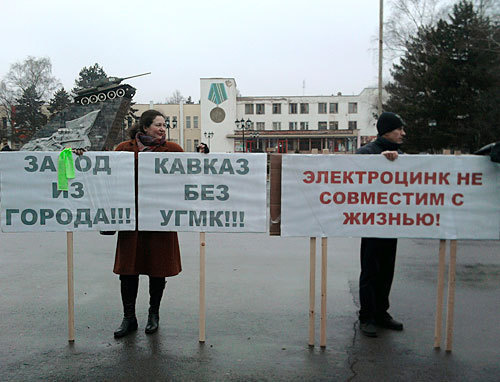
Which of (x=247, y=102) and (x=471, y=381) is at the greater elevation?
(x=247, y=102)

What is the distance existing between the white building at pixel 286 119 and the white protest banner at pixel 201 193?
71312mm

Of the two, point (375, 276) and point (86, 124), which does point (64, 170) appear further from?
point (86, 124)

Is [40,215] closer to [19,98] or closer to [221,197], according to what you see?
[221,197]

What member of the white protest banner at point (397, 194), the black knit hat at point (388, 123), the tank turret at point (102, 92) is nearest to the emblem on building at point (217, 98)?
the tank turret at point (102, 92)

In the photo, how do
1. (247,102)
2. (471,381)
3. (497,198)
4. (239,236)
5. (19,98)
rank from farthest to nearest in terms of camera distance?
(247,102), (19,98), (239,236), (497,198), (471,381)

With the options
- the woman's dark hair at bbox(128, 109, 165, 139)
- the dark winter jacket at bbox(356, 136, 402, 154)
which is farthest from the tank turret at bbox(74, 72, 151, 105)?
the dark winter jacket at bbox(356, 136, 402, 154)

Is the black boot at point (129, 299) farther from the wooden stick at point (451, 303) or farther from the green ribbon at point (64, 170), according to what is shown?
the wooden stick at point (451, 303)

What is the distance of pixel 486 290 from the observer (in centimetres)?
563

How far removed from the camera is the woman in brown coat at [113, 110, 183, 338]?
426cm

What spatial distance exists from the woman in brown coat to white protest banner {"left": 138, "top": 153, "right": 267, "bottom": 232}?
0.21 meters

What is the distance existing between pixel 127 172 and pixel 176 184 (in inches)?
18.4

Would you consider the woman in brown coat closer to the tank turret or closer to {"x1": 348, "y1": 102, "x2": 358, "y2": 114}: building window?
the tank turret

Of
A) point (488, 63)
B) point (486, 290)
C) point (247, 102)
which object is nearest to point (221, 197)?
point (486, 290)

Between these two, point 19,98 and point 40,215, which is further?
point 19,98
